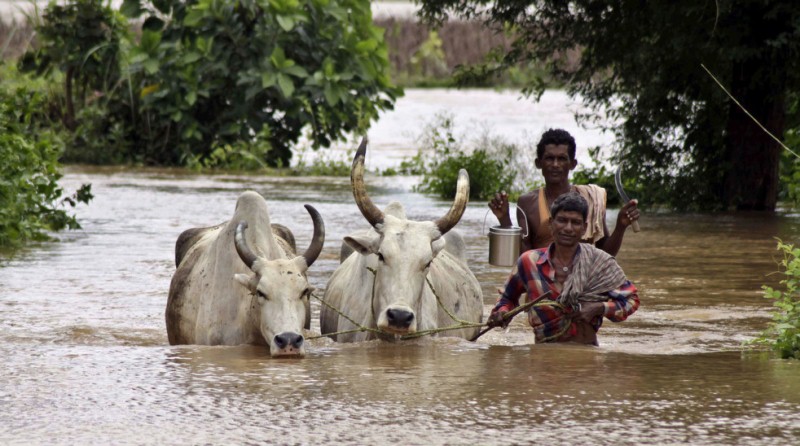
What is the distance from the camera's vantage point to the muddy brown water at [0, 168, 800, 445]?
5.34 m

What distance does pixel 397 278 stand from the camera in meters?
7.10

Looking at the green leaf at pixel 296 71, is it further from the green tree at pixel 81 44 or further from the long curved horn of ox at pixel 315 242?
the long curved horn of ox at pixel 315 242

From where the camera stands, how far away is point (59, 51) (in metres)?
23.0

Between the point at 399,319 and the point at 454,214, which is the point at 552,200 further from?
the point at 399,319

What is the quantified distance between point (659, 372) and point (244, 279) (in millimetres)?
2219

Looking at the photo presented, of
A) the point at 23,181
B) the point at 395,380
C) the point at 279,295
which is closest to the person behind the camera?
the point at 395,380

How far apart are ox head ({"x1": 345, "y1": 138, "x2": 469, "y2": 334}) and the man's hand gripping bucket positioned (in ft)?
0.96

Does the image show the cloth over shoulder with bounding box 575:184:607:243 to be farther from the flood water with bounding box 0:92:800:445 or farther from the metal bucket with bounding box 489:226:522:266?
the flood water with bounding box 0:92:800:445

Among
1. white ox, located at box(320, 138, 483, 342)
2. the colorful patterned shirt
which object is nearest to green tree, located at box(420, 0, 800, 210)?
white ox, located at box(320, 138, 483, 342)

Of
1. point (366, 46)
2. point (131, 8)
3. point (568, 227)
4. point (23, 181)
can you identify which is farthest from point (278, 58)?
point (568, 227)

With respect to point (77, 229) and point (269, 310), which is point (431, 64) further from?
point (269, 310)

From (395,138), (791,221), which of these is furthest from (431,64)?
(791,221)

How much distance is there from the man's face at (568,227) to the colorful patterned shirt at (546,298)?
104 millimetres

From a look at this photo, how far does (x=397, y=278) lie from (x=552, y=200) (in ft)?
4.06
